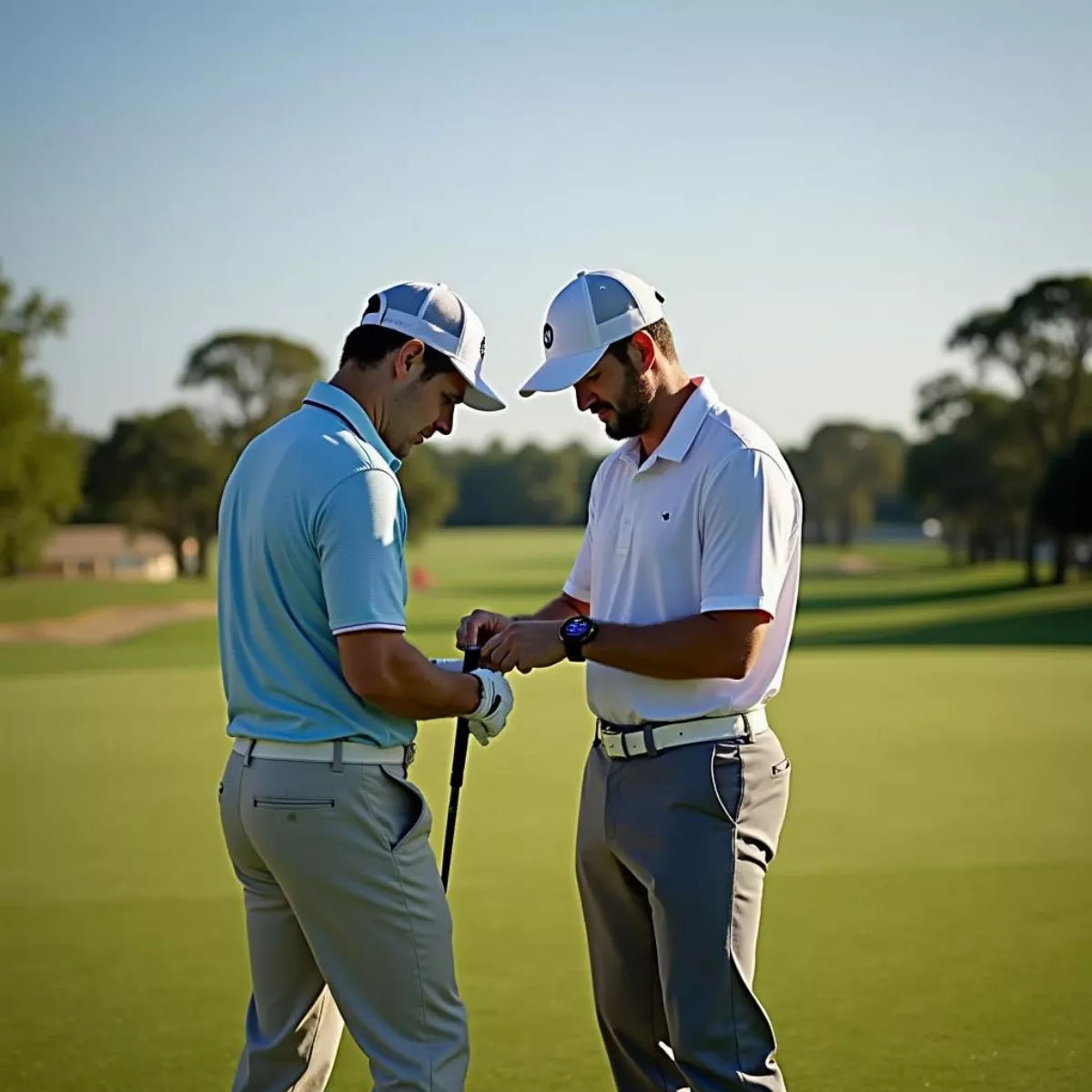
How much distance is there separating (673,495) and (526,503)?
321 ft

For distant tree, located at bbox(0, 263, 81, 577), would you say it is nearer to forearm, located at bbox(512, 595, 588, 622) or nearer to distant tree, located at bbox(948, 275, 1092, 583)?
distant tree, located at bbox(948, 275, 1092, 583)

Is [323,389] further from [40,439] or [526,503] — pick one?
[526,503]

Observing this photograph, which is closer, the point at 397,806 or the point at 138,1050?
the point at 397,806

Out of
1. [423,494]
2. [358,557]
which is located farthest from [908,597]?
[358,557]

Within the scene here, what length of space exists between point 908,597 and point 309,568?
4442cm

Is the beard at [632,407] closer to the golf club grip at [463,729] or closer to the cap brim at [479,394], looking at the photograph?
the cap brim at [479,394]

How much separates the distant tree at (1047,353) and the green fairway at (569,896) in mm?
35339

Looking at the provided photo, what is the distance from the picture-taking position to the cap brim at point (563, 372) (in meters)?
3.76

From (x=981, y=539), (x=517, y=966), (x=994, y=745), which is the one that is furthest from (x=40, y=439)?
(x=517, y=966)

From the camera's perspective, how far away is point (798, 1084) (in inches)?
188

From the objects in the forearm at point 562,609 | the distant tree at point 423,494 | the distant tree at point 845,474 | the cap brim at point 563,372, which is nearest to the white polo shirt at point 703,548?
the cap brim at point 563,372

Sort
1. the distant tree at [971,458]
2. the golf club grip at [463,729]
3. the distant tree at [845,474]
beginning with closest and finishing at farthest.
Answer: the golf club grip at [463,729] < the distant tree at [971,458] < the distant tree at [845,474]

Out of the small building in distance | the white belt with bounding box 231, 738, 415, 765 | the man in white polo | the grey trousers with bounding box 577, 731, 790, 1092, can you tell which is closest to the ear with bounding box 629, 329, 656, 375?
the man in white polo

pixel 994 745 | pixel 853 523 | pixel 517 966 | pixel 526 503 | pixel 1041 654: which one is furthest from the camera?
pixel 526 503
